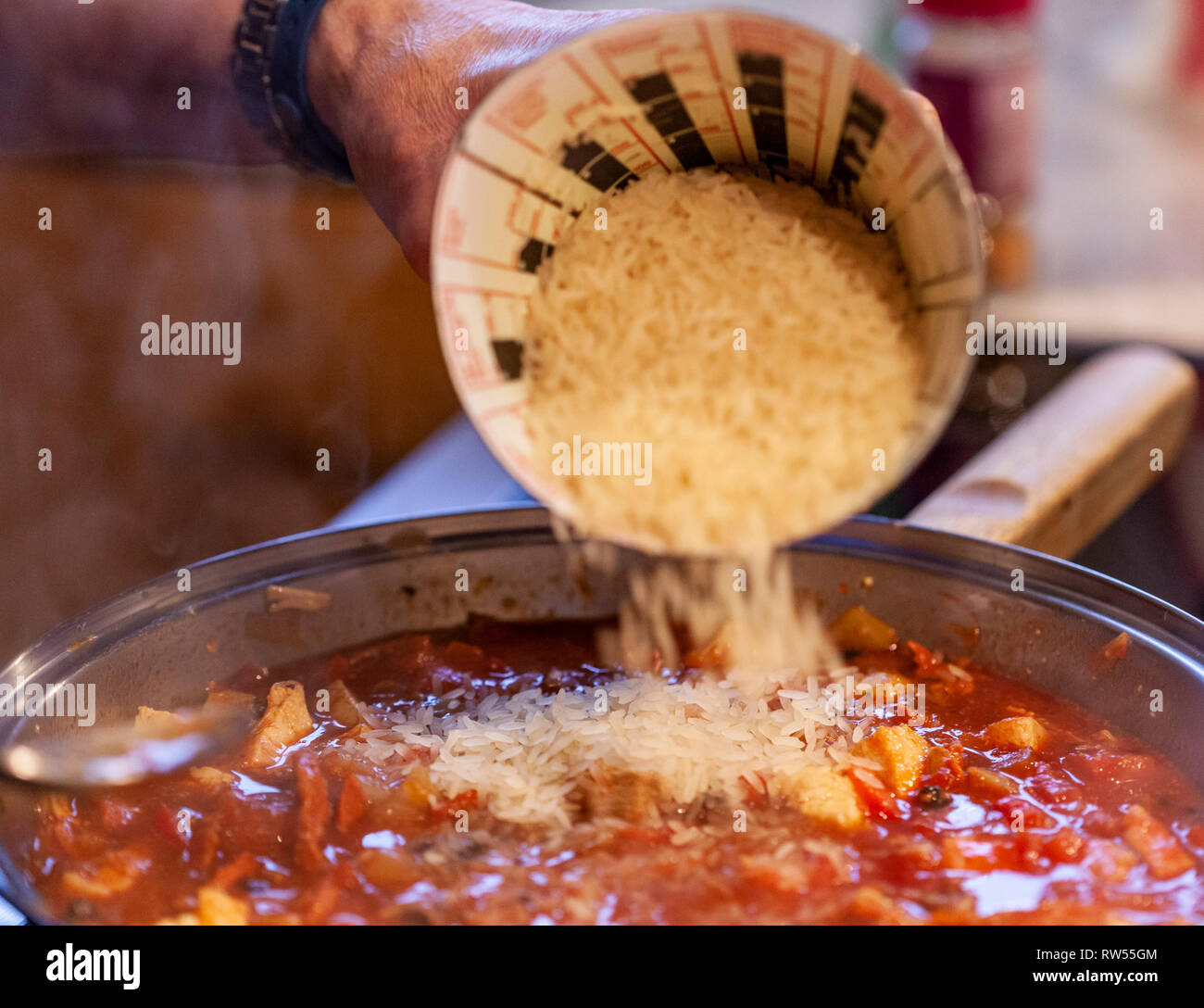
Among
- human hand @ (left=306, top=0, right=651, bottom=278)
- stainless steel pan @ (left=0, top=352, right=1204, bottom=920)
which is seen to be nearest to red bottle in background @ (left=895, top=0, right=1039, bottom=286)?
stainless steel pan @ (left=0, top=352, right=1204, bottom=920)

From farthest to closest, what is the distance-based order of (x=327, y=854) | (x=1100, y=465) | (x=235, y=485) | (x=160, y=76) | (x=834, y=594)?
(x=235, y=485) → (x=160, y=76) → (x=1100, y=465) → (x=834, y=594) → (x=327, y=854)

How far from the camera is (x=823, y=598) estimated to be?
2.54 m

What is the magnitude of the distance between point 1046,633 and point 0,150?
184 inches

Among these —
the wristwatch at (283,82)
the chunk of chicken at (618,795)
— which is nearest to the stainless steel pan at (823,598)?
the chunk of chicken at (618,795)

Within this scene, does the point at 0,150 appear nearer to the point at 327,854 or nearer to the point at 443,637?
the point at 443,637

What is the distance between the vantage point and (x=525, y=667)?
2553 mm

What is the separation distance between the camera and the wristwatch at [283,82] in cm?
259

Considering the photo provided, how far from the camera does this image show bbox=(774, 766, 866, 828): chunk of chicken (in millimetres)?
1993

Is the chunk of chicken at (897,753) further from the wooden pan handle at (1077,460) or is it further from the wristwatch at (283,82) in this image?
the wristwatch at (283,82)

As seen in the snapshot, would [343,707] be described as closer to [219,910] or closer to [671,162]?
[219,910]

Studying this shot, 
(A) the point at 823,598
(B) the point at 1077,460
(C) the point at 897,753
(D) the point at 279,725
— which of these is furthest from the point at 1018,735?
(D) the point at 279,725

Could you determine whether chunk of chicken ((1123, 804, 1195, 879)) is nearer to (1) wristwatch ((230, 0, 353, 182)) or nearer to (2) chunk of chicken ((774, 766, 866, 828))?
(2) chunk of chicken ((774, 766, 866, 828))

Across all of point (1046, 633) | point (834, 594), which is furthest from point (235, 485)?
point (1046, 633)

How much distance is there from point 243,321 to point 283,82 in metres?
3.29
